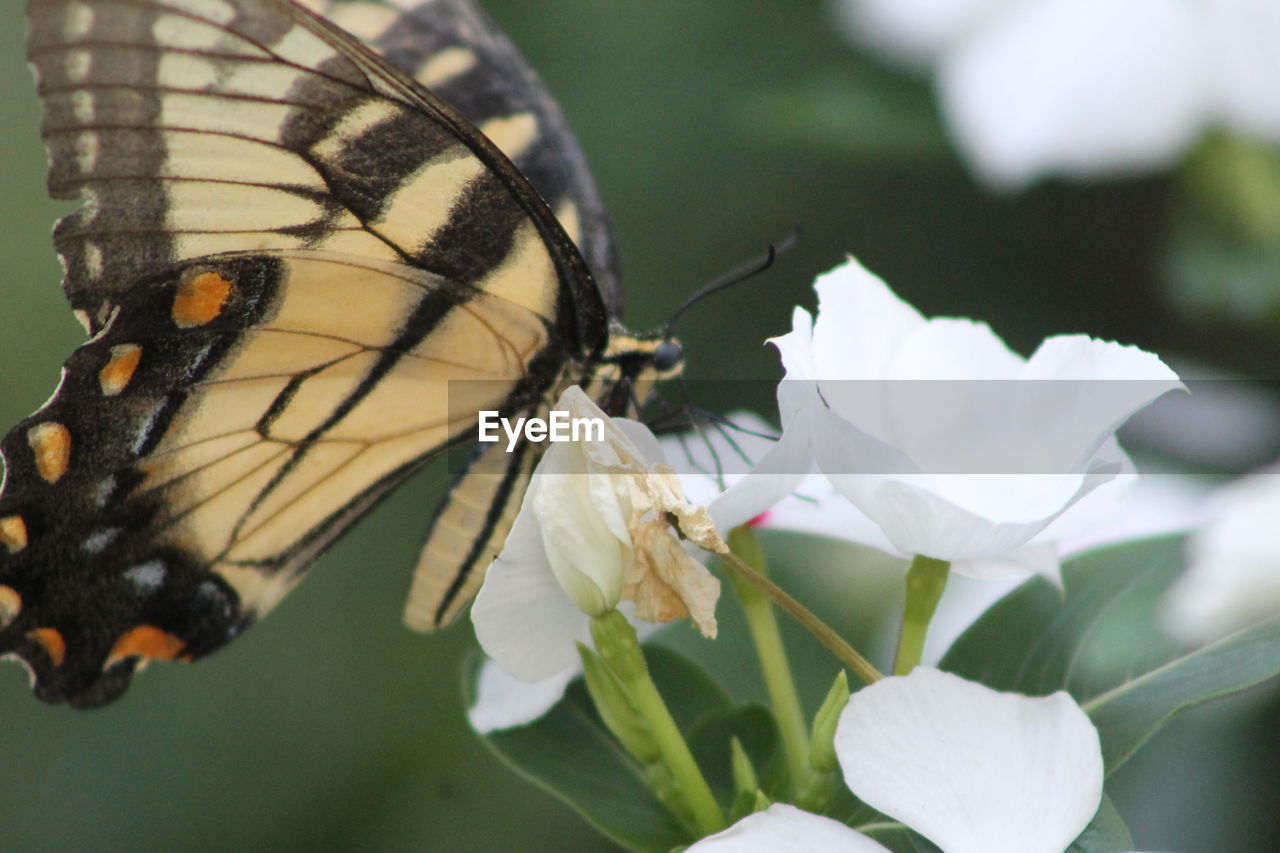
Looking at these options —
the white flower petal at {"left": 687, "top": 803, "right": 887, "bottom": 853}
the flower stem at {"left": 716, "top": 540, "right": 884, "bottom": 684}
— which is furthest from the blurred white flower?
the white flower petal at {"left": 687, "top": 803, "right": 887, "bottom": 853}

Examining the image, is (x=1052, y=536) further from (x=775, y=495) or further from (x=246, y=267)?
(x=246, y=267)

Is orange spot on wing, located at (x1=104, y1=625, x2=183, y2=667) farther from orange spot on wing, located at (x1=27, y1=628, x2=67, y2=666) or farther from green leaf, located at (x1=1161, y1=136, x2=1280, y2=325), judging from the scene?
green leaf, located at (x1=1161, y1=136, x2=1280, y2=325)

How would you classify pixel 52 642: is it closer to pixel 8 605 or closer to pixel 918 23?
pixel 8 605

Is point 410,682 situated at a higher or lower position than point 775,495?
lower

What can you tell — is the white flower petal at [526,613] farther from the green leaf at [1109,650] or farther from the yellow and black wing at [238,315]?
the yellow and black wing at [238,315]

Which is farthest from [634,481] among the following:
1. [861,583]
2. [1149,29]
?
[1149,29]

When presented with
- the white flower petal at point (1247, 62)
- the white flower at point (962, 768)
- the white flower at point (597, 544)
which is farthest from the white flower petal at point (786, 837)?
the white flower petal at point (1247, 62)
